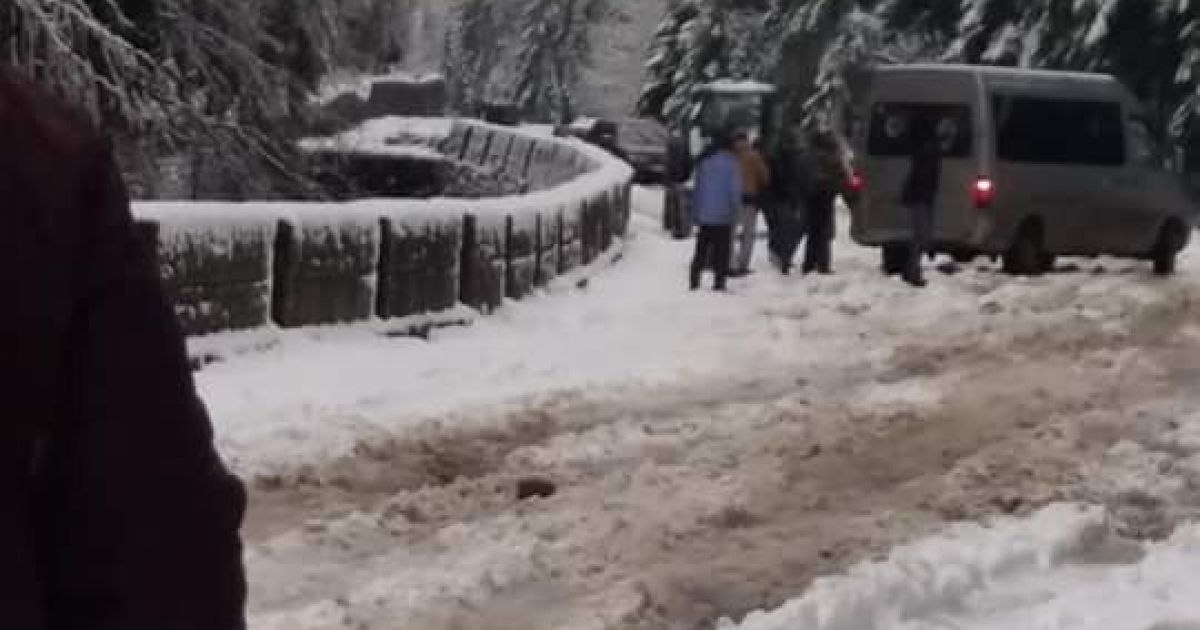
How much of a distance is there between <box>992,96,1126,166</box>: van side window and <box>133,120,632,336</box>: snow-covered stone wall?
16.4ft

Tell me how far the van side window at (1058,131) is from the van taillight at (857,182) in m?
1.49

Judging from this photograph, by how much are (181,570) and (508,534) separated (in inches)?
300

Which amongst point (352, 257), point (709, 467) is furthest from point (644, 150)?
point (709, 467)

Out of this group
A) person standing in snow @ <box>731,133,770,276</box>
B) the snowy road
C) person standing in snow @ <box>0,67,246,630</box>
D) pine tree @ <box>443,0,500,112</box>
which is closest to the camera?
person standing in snow @ <box>0,67,246,630</box>

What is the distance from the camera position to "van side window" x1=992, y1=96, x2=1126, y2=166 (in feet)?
85.9

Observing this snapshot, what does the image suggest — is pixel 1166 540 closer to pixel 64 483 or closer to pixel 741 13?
pixel 64 483

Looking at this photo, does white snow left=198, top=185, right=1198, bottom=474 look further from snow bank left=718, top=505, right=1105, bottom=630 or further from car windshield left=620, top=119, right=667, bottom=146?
car windshield left=620, top=119, right=667, bottom=146

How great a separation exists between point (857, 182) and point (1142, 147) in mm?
3575

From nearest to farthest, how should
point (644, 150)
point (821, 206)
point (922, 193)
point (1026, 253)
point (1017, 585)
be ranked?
1. point (1017, 585)
2. point (922, 193)
3. point (821, 206)
4. point (1026, 253)
5. point (644, 150)

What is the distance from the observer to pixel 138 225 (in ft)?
7.20

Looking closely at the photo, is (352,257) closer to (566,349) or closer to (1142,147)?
(566,349)

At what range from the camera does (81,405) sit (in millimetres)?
2066

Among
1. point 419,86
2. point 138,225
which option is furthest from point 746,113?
point 138,225

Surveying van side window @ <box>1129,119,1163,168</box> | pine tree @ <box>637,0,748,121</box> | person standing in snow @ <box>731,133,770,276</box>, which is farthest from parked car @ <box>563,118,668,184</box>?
person standing in snow @ <box>731,133,770,276</box>
